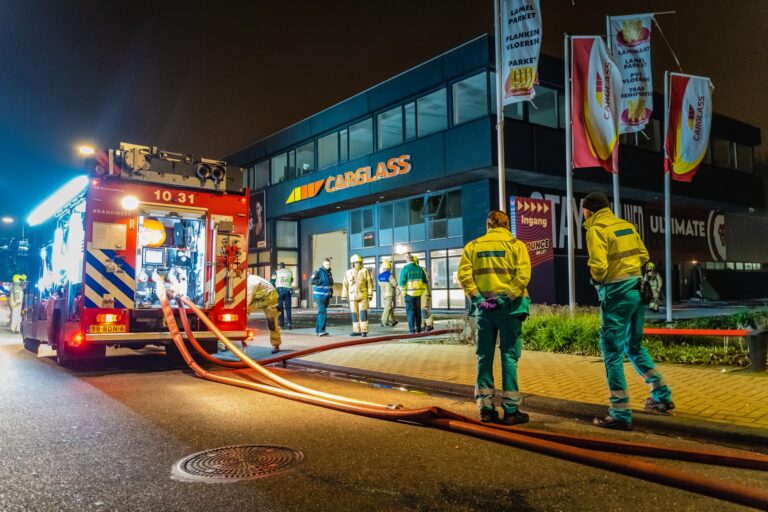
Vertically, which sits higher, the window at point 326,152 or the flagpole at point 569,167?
the window at point 326,152

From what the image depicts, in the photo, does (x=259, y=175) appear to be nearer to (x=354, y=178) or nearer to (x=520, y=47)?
(x=354, y=178)

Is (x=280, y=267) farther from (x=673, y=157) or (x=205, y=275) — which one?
(x=673, y=157)

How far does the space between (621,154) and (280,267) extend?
1620cm

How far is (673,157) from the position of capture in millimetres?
14547

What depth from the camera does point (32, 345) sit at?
1202 cm

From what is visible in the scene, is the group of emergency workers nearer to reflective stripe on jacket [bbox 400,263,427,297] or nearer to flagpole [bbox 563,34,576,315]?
reflective stripe on jacket [bbox 400,263,427,297]

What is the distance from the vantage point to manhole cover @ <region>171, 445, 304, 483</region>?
383cm

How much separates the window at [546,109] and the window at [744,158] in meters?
15.3

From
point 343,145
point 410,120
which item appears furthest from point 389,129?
point 343,145

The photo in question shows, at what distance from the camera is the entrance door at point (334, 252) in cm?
3416

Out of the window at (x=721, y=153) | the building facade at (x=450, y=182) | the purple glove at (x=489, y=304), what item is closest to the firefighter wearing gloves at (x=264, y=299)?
the purple glove at (x=489, y=304)

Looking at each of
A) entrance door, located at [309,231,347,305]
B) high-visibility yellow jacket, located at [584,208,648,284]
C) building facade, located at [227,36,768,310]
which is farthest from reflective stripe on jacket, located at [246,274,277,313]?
entrance door, located at [309,231,347,305]

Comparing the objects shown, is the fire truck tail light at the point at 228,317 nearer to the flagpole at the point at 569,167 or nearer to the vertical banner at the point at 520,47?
the vertical banner at the point at 520,47

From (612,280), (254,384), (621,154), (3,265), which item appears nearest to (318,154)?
(621,154)
